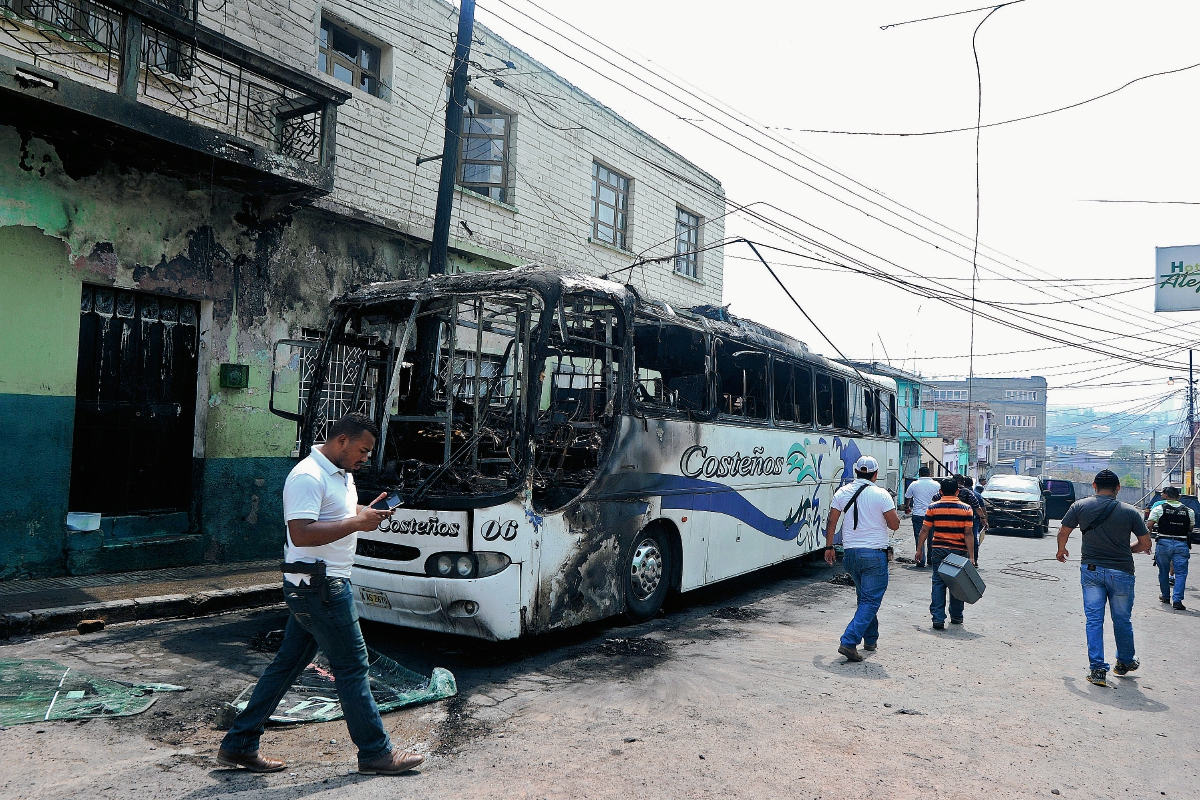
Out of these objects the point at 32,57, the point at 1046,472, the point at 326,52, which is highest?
the point at 326,52

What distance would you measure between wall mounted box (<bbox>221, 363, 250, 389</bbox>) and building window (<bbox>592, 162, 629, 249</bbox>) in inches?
338

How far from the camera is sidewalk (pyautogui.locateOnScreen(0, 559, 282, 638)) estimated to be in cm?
676

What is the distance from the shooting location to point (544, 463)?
728 cm

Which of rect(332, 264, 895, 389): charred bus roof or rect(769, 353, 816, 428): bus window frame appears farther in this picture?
rect(769, 353, 816, 428): bus window frame

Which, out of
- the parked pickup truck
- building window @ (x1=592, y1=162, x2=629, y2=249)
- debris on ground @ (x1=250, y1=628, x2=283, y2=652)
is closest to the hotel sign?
the parked pickup truck

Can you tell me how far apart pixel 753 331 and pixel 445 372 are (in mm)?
3849

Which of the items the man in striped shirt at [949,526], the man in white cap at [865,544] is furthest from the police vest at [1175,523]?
the man in white cap at [865,544]

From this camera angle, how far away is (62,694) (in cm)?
502

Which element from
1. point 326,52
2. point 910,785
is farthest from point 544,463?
point 326,52

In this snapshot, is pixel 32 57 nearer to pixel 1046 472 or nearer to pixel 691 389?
pixel 691 389

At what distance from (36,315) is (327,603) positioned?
21.4ft

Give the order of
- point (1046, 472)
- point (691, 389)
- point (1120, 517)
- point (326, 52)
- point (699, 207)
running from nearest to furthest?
point (1120, 517) < point (691, 389) < point (326, 52) < point (699, 207) < point (1046, 472)

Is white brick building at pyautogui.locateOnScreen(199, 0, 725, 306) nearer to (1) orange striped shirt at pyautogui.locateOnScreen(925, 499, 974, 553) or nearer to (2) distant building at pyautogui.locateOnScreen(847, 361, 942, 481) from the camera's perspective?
(1) orange striped shirt at pyautogui.locateOnScreen(925, 499, 974, 553)

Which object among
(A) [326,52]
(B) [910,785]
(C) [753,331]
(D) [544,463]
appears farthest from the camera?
(A) [326,52]
